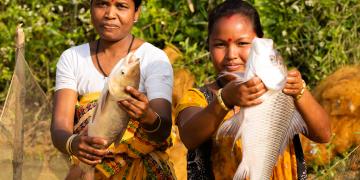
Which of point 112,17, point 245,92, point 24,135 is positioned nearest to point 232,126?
point 245,92

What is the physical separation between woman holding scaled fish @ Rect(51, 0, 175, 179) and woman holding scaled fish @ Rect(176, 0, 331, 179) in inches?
9.0

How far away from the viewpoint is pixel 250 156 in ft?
10.3

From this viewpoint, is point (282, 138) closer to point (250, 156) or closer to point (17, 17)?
point (250, 156)

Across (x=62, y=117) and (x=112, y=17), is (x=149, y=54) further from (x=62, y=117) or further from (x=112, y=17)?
(x=62, y=117)

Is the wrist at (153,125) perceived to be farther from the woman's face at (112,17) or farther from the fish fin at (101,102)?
the woman's face at (112,17)

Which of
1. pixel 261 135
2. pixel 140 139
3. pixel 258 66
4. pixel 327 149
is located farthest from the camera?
pixel 327 149

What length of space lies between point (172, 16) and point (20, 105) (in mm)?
3138

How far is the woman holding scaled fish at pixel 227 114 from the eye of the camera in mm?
3282

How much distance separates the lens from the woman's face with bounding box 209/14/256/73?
3467 millimetres

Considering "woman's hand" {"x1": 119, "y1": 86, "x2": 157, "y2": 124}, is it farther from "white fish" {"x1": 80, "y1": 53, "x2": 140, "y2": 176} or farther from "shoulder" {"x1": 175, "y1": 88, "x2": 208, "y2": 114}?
"shoulder" {"x1": 175, "y1": 88, "x2": 208, "y2": 114}

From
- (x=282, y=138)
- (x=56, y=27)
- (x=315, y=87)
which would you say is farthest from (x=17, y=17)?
(x=282, y=138)

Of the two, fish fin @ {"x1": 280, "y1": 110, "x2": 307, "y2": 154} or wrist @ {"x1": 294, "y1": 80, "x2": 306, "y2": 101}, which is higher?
wrist @ {"x1": 294, "y1": 80, "x2": 306, "y2": 101}

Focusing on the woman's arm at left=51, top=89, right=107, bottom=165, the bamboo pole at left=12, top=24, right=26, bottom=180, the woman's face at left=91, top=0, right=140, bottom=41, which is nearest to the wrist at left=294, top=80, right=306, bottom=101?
the woman's arm at left=51, top=89, right=107, bottom=165

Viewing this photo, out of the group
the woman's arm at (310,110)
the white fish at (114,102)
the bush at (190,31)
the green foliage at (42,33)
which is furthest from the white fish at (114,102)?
the green foliage at (42,33)
